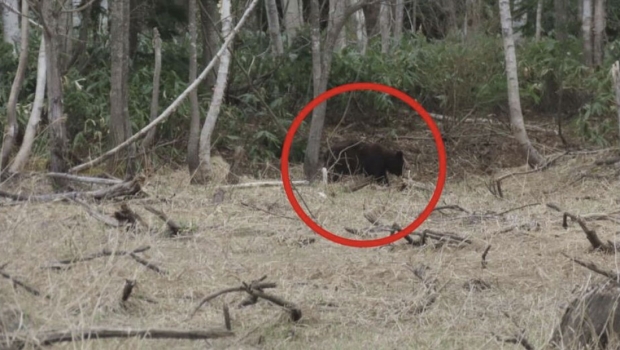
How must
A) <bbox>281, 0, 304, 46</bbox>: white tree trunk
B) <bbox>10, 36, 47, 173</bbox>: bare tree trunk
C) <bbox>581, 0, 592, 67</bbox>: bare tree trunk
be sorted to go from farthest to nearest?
<bbox>281, 0, 304, 46</bbox>: white tree trunk, <bbox>581, 0, 592, 67</bbox>: bare tree trunk, <bbox>10, 36, 47, 173</bbox>: bare tree trunk

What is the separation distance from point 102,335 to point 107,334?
0.02 metres

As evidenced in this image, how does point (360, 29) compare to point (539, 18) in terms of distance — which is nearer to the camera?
point (360, 29)

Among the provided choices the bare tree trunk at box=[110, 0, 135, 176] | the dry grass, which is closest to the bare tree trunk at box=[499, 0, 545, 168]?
the dry grass

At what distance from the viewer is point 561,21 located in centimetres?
1881

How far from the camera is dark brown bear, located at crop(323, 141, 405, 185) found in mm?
13422

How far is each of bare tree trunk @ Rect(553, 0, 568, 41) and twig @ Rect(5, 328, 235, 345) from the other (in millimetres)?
14284

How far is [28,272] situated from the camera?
591 cm

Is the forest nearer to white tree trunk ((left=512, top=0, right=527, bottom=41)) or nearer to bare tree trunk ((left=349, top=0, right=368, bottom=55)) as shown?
bare tree trunk ((left=349, top=0, right=368, bottom=55))

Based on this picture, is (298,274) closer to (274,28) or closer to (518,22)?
(274,28)

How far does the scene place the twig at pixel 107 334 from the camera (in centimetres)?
474

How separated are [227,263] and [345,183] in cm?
515

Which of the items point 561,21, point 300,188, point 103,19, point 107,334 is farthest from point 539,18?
→ point 107,334

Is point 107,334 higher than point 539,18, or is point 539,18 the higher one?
point 539,18

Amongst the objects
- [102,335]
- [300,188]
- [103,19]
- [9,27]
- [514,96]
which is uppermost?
[103,19]
